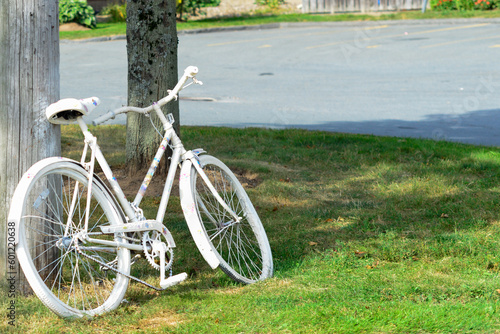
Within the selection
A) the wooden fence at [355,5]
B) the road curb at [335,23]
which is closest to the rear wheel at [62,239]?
the road curb at [335,23]

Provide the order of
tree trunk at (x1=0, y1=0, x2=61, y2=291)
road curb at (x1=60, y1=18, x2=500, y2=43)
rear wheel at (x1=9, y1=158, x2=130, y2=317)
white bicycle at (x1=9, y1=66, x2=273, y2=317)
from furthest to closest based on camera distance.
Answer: road curb at (x1=60, y1=18, x2=500, y2=43) → tree trunk at (x1=0, y1=0, x2=61, y2=291) → white bicycle at (x1=9, y1=66, x2=273, y2=317) → rear wheel at (x1=9, y1=158, x2=130, y2=317)

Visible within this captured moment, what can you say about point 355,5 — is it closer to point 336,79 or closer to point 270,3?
point 270,3

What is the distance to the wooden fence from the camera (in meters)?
28.8

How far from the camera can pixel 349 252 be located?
4918mm

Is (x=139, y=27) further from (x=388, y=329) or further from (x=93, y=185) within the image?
(x=388, y=329)

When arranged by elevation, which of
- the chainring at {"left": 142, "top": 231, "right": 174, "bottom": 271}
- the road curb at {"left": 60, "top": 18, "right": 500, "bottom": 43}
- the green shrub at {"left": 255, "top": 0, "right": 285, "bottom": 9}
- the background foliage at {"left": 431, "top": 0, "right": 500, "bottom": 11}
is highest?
the green shrub at {"left": 255, "top": 0, "right": 285, "bottom": 9}

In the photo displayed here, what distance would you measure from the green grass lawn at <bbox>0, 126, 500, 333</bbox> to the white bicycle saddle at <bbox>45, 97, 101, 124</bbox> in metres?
1.08

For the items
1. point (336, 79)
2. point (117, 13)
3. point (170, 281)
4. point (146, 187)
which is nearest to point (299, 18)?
point (117, 13)

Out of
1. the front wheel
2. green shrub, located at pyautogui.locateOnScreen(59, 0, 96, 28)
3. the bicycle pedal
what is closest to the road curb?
green shrub, located at pyautogui.locateOnScreen(59, 0, 96, 28)

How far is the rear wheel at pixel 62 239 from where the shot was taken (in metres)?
3.46

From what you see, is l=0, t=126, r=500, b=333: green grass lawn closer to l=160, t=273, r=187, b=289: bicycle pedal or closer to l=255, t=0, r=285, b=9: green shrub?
l=160, t=273, r=187, b=289: bicycle pedal

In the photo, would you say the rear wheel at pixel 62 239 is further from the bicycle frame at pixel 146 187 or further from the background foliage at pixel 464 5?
the background foliage at pixel 464 5

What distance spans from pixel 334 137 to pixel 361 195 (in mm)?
2359

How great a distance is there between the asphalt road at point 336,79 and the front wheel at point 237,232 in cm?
526
